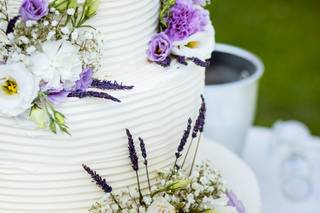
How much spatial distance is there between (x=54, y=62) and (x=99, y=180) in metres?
0.23

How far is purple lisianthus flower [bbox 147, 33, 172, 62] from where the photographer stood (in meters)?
1.36

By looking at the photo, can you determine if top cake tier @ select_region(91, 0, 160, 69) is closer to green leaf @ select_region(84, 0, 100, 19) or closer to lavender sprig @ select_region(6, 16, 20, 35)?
green leaf @ select_region(84, 0, 100, 19)

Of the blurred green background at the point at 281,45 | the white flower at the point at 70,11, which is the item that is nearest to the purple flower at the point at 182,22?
the white flower at the point at 70,11

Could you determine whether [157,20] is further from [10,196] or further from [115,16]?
[10,196]

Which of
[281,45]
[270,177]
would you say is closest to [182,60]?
[270,177]

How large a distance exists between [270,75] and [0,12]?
2716 mm

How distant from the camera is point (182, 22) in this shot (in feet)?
4.49

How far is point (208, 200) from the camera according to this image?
1341 mm

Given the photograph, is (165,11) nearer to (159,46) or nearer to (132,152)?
(159,46)

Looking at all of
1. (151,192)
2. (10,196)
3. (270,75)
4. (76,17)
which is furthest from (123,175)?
(270,75)

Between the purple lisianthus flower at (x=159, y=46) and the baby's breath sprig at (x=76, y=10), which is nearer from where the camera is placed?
the baby's breath sprig at (x=76, y=10)

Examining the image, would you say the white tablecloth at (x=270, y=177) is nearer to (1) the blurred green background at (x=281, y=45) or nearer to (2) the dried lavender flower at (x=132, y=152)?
(2) the dried lavender flower at (x=132, y=152)

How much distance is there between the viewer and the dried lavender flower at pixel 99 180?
4.15 feet

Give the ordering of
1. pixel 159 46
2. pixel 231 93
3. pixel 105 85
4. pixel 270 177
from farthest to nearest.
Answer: pixel 270 177 < pixel 231 93 < pixel 159 46 < pixel 105 85
